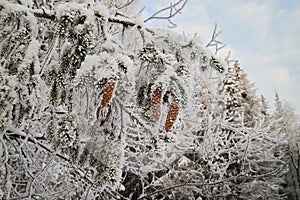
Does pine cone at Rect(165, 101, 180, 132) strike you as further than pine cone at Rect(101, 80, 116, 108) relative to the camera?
Yes

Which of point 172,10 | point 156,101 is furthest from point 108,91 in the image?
point 172,10

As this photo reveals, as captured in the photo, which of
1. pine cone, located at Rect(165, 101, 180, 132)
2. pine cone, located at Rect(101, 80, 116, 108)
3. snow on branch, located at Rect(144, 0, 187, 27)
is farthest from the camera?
snow on branch, located at Rect(144, 0, 187, 27)

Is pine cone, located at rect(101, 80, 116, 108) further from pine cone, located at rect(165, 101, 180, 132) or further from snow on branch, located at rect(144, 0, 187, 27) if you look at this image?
snow on branch, located at rect(144, 0, 187, 27)

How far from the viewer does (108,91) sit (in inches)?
42.0

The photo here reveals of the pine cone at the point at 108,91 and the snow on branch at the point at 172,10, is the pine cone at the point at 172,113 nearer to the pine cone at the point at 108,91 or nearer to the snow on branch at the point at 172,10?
the pine cone at the point at 108,91

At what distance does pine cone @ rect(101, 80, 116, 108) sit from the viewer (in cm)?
106

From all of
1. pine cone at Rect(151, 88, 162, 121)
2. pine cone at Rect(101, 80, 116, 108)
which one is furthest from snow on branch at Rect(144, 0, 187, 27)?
pine cone at Rect(101, 80, 116, 108)

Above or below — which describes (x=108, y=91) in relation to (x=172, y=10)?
below

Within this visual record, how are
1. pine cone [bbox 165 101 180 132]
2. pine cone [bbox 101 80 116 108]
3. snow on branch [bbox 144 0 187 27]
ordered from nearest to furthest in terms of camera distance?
pine cone [bbox 101 80 116 108] < pine cone [bbox 165 101 180 132] < snow on branch [bbox 144 0 187 27]

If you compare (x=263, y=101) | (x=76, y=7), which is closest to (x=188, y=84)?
(x=76, y=7)

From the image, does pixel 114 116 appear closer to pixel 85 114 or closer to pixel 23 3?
pixel 85 114

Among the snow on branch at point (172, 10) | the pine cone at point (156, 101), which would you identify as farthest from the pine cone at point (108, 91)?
the snow on branch at point (172, 10)

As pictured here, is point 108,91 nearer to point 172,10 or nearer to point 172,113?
point 172,113

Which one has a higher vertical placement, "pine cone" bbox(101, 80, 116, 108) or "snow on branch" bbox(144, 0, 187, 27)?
"snow on branch" bbox(144, 0, 187, 27)
